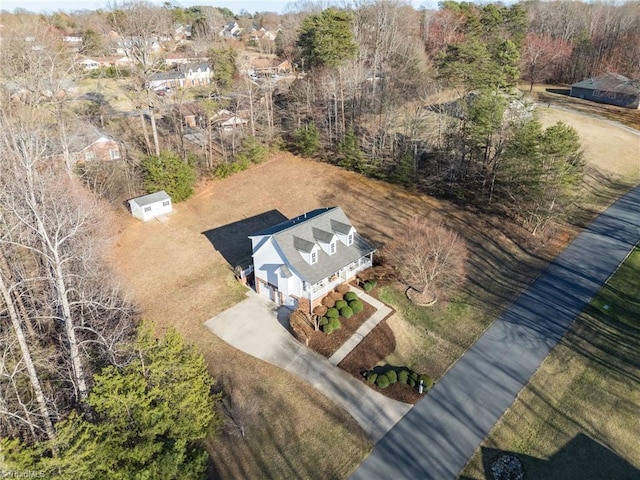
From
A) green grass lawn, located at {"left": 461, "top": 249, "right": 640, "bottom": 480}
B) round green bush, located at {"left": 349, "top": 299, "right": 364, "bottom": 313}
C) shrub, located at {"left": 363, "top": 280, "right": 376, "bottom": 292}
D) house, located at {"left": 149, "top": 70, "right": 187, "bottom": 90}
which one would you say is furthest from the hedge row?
house, located at {"left": 149, "top": 70, "right": 187, "bottom": 90}

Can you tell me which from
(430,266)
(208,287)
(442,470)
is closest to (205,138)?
(208,287)

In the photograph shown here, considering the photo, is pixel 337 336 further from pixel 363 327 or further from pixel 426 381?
pixel 426 381

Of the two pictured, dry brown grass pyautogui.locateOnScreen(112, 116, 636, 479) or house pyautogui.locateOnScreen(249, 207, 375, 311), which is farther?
house pyautogui.locateOnScreen(249, 207, 375, 311)

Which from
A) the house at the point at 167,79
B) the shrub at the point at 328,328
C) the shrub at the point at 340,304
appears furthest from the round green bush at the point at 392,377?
the house at the point at 167,79

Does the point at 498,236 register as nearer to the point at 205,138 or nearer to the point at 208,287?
the point at 208,287

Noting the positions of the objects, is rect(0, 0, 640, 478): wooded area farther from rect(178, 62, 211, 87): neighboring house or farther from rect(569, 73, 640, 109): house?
rect(569, 73, 640, 109): house

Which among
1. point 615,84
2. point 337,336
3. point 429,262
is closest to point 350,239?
point 429,262

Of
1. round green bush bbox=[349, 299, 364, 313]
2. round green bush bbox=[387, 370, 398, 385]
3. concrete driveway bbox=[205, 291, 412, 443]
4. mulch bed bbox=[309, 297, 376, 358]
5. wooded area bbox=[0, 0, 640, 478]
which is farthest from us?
round green bush bbox=[349, 299, 364, 313]
